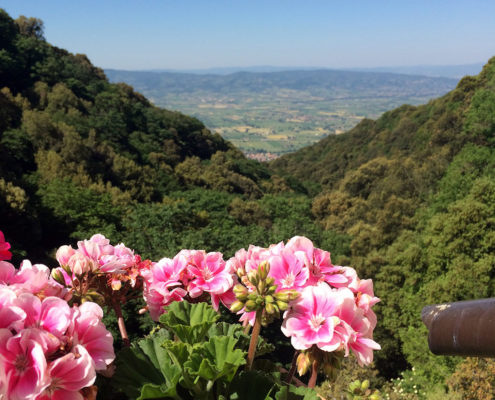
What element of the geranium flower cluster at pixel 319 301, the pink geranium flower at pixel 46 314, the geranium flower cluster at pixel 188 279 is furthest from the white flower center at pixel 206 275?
the pink geranium flower at pixel 46 314

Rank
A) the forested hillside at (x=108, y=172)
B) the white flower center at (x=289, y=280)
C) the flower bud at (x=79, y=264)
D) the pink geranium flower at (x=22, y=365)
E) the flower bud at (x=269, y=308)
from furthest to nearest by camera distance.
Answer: the forested hillside at (x=108, y=172)
the flower bud at (x=79, y=264)
the white flower center at (x=289, y=280)
the flower bud at (x=269, y=308)
the pink geranium flower at (x=22, y=365)

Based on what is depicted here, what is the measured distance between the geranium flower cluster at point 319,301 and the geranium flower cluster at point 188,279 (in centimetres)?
10

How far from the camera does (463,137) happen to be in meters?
30.0

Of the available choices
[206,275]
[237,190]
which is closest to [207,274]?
[206,275]

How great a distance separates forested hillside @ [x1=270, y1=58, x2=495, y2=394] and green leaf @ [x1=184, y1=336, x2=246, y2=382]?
489 inches

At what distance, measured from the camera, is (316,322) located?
121 cm

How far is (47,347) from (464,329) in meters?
0.96

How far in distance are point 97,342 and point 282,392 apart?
1.67ft

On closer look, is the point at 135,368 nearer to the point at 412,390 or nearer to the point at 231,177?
the point at 412,390

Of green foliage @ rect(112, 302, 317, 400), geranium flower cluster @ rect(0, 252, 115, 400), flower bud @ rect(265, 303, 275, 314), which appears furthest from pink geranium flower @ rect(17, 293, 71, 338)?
flower bud @ rect(265, 303, 275, 314)

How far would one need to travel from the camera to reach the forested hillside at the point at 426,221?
13.4 m

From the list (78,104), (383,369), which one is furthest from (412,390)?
(78,104)

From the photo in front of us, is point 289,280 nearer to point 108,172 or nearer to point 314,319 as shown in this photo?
point 314,319

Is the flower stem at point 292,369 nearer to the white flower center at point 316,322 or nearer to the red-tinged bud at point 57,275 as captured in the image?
the white flower center at point 316,322
